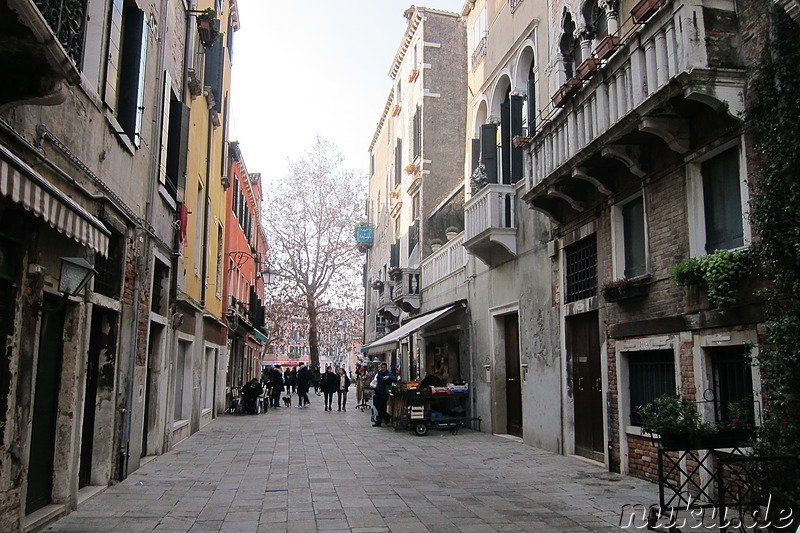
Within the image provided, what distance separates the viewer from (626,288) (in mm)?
8727

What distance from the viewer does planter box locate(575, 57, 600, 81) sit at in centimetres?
917

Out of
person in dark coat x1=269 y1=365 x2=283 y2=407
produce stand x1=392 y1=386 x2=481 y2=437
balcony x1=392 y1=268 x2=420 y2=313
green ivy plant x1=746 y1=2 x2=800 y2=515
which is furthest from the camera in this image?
person in dark coat x1=269 y1=365 x2=283 y2=407

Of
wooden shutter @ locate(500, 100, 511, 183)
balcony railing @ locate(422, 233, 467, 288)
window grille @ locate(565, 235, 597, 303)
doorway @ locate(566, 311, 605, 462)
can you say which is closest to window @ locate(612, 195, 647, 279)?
window grille @ locate(565, 235, 597, 303)

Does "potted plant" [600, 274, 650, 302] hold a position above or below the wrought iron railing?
below

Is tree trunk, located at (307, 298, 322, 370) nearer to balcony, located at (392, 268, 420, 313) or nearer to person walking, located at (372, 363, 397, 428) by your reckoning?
balcony, located at (392, 268, 420, 313)

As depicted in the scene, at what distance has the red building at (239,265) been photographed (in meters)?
20.7

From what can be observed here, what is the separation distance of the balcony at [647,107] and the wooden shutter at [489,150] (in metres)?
3.65

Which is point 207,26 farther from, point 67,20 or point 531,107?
point 67,20

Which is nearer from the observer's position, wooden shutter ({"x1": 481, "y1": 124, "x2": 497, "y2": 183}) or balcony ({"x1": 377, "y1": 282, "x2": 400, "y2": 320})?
wooden shutter ({"x1": 481, "y1": 124, "x2": 497, "y2": 183})

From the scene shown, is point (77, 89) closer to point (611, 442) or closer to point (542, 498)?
point (542, 498)

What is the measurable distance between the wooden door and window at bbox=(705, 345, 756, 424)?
6.34 meters

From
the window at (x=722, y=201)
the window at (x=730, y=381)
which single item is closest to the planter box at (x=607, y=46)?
the window at (x=722, y=201)

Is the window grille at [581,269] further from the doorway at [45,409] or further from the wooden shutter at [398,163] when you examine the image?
the wooden shutter at [398,163]

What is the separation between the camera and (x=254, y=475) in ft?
29.5
